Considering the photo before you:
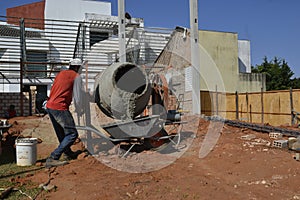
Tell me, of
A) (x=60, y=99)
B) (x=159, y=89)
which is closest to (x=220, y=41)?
(x=159, y=89)

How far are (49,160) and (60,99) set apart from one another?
3.39 feet

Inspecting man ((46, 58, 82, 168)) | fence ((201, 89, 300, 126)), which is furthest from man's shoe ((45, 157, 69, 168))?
fence ((201, 89, 300, 126))

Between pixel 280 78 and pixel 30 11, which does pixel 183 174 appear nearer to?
pixel 30 11

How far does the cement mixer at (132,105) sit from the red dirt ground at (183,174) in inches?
14.0

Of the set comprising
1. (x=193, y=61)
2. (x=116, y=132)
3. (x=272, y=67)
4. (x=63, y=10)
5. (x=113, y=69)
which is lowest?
(x=116, y=132)

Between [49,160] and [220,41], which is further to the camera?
[220,41]

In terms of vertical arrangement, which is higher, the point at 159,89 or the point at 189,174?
the point at 159,89

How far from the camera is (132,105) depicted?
5.53m

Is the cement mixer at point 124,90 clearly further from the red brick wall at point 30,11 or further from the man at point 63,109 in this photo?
the red brick wall at point 30,11

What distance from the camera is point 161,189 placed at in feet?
11.8

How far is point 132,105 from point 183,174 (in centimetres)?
179

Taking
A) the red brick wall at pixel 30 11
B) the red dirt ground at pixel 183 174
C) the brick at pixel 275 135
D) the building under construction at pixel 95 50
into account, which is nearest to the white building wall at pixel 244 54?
the building under construction at pixel 95 50

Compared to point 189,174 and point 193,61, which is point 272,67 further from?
point 189,174

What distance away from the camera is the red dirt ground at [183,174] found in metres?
3.49
